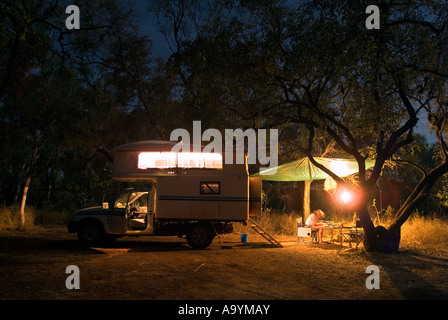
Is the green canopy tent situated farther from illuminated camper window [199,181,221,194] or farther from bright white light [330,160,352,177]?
illuminated camper window [199,181,221,194]

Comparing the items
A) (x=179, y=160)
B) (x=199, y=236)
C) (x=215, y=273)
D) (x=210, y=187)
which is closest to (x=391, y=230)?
(x=210, y=187)

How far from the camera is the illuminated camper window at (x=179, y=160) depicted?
1260 centimetres

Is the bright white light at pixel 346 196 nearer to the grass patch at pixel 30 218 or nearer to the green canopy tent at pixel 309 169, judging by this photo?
the green canopy tent at pixel 309 169

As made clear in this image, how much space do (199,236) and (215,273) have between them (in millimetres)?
4109

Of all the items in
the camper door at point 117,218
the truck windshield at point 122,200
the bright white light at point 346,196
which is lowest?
the camper door at point 117,218

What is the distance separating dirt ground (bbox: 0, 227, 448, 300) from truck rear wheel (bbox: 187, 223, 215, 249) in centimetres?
29

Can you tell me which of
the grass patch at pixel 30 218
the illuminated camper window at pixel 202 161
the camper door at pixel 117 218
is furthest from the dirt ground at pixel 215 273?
the grass patch at pixel 30 218

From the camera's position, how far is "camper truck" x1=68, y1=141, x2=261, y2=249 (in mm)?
12508

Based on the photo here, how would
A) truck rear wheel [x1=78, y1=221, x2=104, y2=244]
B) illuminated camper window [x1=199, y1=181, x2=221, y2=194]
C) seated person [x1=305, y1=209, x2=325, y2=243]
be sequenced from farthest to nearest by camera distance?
seated person [x1=305, y1=209, x2=325, y2=243] → truck rear wheel [x1=78, y1=221, x2=104, y2=244] → illuminated camper window [x1=199, y1=181, x2=221, y2=194]

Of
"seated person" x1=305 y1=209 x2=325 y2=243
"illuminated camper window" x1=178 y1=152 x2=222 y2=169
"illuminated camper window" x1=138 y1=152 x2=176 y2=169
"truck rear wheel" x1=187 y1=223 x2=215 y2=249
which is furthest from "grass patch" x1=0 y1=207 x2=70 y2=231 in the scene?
"seated person" x1=305 y1=209 x2=325 y2=243

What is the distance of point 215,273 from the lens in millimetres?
8742
